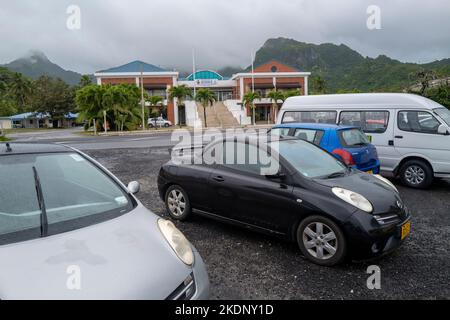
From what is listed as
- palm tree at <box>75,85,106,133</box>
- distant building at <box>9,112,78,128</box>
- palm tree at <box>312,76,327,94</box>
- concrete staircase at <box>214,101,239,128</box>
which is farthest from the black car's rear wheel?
distant building at <box>9,112,78,128</box>

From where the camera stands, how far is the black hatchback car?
3.51 metres

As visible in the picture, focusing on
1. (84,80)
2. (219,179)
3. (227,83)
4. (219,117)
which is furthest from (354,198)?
(84,80)

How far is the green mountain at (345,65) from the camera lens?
44.9 meters

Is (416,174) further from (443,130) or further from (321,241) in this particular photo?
(321,241)

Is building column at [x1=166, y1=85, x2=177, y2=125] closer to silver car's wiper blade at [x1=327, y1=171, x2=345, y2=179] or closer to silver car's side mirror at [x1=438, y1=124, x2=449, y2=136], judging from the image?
silver car's side mirror at [x1=438, y1=124, x2=449, y2=136]

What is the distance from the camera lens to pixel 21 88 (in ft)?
257

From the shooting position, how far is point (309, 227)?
3750mm

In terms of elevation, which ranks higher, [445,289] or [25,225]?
[25,225]

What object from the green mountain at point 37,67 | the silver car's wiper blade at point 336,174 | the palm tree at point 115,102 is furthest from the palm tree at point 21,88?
the silver car's wiper blade at point 336,174

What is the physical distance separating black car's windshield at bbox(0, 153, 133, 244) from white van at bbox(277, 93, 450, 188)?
21.7 feet

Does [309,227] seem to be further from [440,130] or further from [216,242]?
[440,130]
